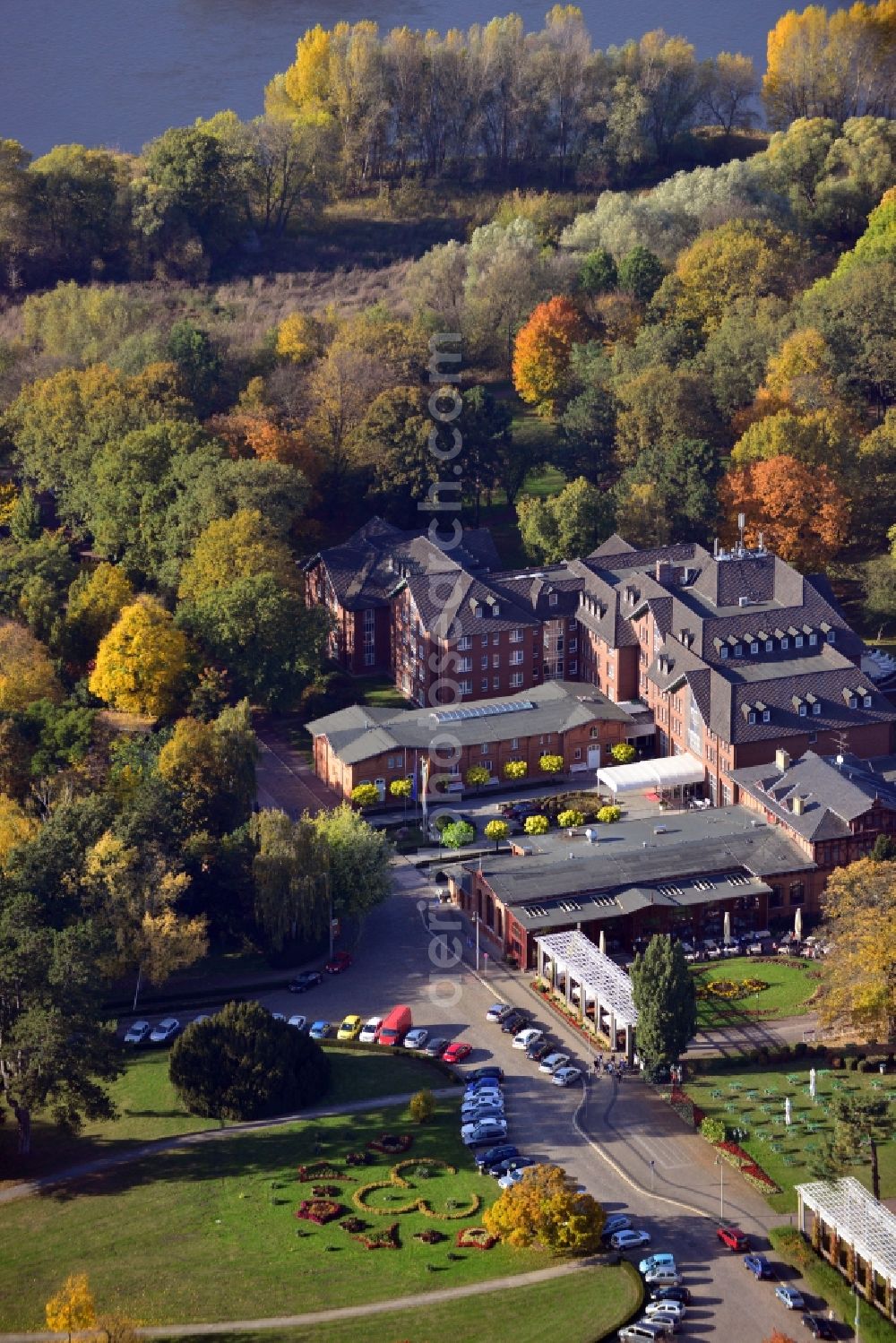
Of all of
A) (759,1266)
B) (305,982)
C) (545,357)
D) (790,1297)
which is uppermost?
(545,357)

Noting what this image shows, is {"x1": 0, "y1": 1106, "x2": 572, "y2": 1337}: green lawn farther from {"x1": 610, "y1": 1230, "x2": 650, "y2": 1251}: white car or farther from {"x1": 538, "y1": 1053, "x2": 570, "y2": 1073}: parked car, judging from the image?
{"x1": 538, "y1": 1053, "x2": 570, "y2": 1073}: parked car

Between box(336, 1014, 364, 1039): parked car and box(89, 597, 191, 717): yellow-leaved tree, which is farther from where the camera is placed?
box(89, 597, 191, 717): yellow-leaved tree

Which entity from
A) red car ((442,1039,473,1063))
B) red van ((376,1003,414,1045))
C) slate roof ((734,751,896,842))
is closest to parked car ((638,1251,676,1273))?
red car ((442,1039,473,1063))

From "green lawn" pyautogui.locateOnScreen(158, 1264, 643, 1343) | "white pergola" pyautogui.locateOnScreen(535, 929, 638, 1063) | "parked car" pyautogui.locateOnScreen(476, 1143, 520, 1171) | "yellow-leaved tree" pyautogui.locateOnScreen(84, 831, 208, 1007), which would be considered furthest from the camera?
"yellow-leaved tree" pyautogui.locateOnScreen(84, 831, 208, 1007)

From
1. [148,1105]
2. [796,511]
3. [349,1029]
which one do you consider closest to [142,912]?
[148,1105]

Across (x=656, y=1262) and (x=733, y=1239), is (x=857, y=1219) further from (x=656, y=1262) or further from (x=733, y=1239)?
(x=656, y=1262)

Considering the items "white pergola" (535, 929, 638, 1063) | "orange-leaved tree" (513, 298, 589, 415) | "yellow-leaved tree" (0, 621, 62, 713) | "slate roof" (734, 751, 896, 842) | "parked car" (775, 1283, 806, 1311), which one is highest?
"orange-leaved tree" (513, 298, 589, 415)

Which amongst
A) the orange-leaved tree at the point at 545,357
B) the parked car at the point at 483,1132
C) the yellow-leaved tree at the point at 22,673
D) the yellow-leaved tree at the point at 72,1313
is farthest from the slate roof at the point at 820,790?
the orange-leaved tree at the point at 545,357
